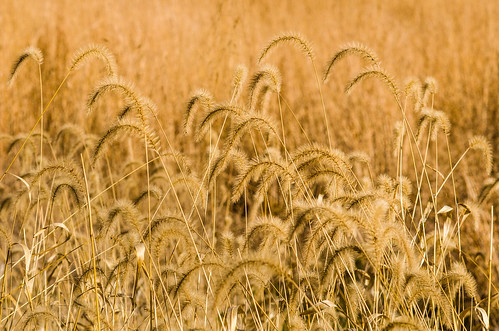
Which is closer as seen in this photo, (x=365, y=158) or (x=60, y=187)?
(x=60, y=187)

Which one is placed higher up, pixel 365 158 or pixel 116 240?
pixel 365 158

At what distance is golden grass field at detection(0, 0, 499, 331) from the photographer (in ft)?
6.57

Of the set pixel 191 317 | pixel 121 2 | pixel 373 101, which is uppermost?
pixel 121 2

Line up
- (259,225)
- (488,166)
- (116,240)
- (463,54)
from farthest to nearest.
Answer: (463,54) < (488,166) < (116,240) < (259,225)

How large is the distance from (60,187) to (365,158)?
40.6 inches

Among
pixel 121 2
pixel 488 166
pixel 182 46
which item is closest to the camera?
pixel 488 166

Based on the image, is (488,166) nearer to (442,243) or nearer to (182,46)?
(442,243)

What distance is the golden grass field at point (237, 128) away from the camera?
2002 millimetres

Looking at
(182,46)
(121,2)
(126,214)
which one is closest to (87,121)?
(182,46)

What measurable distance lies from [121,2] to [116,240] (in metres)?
4.38

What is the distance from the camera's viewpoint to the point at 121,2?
19.5 ft

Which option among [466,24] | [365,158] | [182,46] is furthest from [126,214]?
[466,24]

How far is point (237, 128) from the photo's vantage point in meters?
1.76

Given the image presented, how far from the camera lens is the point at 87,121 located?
15.2 ft
